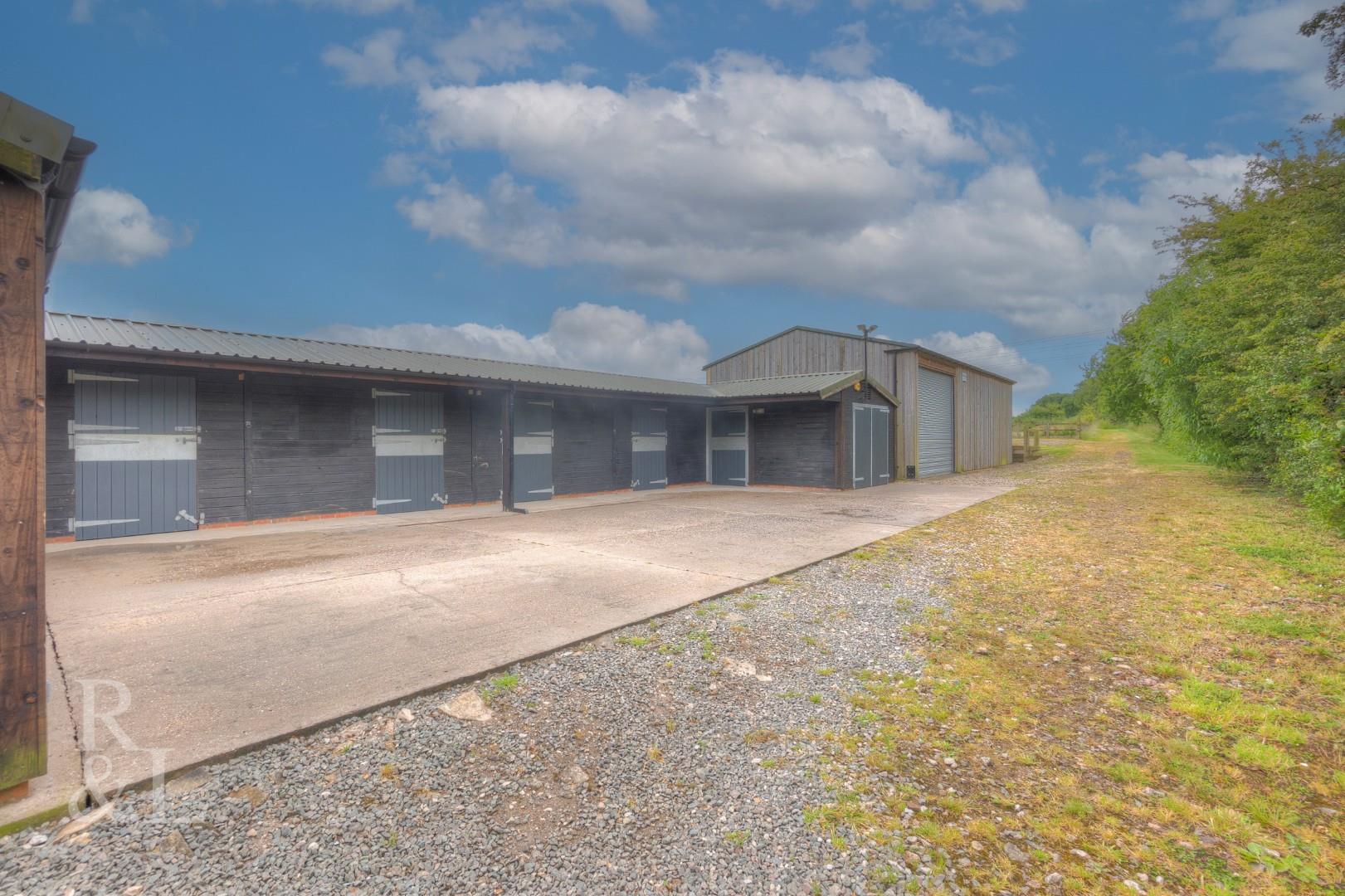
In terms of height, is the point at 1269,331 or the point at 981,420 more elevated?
the point at 1269,331

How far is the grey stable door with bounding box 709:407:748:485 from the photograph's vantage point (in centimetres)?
1506

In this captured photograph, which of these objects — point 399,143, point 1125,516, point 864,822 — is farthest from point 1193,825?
point 399,143

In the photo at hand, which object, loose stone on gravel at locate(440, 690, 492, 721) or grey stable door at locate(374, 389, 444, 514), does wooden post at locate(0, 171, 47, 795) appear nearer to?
loose stone on gravel at locate(440, 690, 492, 721)

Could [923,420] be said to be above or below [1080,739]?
above

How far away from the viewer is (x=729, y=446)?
1532 cm

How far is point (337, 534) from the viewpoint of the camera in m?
7.66

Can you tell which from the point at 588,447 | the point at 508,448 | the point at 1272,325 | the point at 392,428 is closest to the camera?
the point at 1272,325

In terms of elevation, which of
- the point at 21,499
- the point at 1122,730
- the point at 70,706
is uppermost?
the point at 21,499

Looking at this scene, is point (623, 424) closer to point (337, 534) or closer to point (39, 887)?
point (337, 534)

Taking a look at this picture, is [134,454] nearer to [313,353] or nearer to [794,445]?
[313,353]

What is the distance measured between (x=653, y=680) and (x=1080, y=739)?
1.98 m

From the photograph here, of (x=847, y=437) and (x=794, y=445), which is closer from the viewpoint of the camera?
(x=847, y=437)

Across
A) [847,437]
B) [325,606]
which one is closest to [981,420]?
[847,437]

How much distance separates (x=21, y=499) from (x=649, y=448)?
40.3ft
